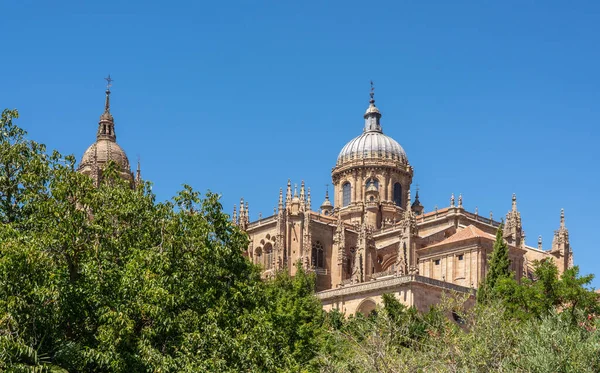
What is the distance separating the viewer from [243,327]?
93.4 ft

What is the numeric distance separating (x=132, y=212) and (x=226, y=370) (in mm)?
6134

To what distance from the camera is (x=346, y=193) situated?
84688mm

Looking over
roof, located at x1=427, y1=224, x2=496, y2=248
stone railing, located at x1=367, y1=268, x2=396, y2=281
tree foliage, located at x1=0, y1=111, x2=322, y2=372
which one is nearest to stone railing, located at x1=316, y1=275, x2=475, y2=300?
stone railing, located at x1=367, y1=268, x2=396, y2=281

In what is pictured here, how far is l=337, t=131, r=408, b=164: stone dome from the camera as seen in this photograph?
8419 cm

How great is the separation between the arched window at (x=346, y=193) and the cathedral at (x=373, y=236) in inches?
3.6

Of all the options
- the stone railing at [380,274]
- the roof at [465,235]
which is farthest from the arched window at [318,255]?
the roof at [465,235]

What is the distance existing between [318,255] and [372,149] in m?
14.2

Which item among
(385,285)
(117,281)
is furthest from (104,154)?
(117,281)

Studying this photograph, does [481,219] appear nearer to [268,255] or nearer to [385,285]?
[268,255]

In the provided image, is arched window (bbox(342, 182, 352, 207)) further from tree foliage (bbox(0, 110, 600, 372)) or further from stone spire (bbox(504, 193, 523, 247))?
tree foliage (bbox(0, 110, 600, 372))

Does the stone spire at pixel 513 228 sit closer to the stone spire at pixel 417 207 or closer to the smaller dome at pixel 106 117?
the stone spire at pixel 417 207

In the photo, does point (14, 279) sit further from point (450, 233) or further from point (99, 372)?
point (450, 233)

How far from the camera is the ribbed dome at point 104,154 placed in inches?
3226

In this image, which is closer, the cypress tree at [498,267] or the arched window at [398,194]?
the cypress tree at [498,267]
